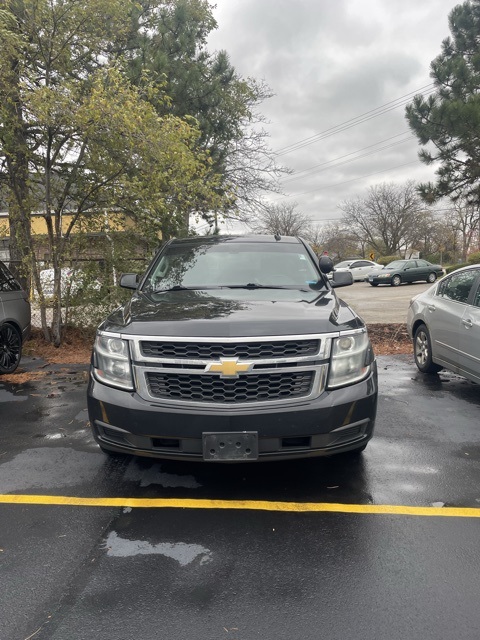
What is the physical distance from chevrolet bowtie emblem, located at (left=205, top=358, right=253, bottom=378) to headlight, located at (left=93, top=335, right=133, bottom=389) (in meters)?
0.57

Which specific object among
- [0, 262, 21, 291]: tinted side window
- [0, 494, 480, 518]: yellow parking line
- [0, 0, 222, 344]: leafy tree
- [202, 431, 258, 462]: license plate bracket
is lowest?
[0, 494, 480, 518]: yellow parking line

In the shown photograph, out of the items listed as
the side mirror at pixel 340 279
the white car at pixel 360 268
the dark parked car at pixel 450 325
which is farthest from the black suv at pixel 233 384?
the white car at pixel 360 268

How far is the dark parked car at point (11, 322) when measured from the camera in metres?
6.86

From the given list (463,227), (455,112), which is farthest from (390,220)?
(455,112)

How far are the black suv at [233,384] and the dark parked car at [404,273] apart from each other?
27.0 m

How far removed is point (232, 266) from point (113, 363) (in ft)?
5.81

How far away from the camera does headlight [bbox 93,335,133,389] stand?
317 cm

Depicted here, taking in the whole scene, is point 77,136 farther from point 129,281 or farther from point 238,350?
point 238,350

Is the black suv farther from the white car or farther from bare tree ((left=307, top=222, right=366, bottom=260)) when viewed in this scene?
bare tree ((left=307, top=222, right=366, bottom=260))

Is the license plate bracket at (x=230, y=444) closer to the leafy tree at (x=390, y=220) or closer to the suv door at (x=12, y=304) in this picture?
the suv door at (x=12, y=304)

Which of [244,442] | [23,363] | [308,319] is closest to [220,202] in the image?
[23,363]

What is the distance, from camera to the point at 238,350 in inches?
120

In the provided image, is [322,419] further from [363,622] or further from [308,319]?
[363,622]

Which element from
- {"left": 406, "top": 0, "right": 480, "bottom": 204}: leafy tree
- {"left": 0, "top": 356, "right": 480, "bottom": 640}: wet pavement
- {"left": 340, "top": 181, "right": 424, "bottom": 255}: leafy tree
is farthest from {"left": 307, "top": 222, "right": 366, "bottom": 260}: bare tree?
{"left": 0, "top": 356, "right": 480, "bottom": 640}: wet pavement
